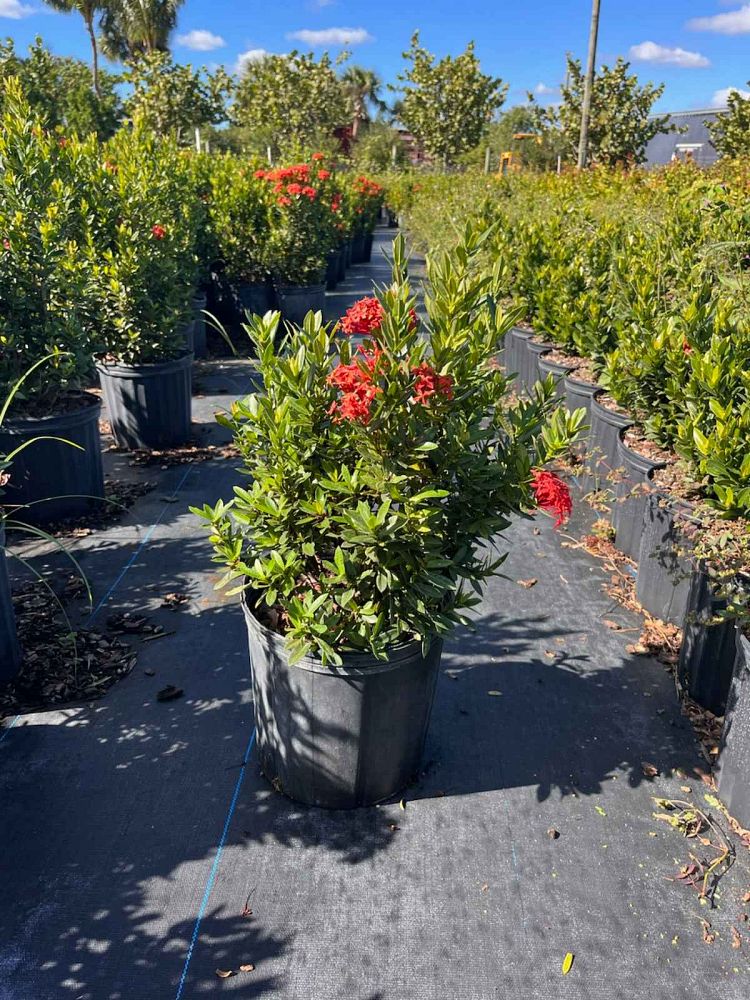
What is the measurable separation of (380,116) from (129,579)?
61.7 metres

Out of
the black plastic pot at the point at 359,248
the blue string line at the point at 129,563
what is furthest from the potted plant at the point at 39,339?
the black plastic pot at the point at 359,248

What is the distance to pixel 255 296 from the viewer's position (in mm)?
9195

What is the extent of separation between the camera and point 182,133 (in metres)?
20.5

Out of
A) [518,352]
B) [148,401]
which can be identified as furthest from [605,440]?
[148,401]

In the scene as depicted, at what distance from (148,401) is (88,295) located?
43.4 inches

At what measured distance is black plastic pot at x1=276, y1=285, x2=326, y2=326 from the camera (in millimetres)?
9078

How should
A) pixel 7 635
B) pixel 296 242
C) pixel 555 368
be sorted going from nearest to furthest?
1. pixel 7 635
2. pixel 555 368
3. pixel 296 242

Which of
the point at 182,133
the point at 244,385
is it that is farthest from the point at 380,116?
the point at 244,385

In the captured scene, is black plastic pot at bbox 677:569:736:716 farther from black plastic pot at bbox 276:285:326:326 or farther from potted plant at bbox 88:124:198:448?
black plastic pot at bbox 276:285:326:326

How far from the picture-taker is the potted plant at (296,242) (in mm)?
8766

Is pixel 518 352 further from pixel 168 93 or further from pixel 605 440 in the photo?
pixel 168 93

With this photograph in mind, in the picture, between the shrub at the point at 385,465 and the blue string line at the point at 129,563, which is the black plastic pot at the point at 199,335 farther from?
the shrub at the point at 385,465

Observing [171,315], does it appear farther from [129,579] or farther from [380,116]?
[380,116]

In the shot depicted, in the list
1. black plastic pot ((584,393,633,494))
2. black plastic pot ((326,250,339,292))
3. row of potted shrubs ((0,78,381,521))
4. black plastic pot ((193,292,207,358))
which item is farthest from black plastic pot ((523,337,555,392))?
black plastic pot ((326,250,339,292))
